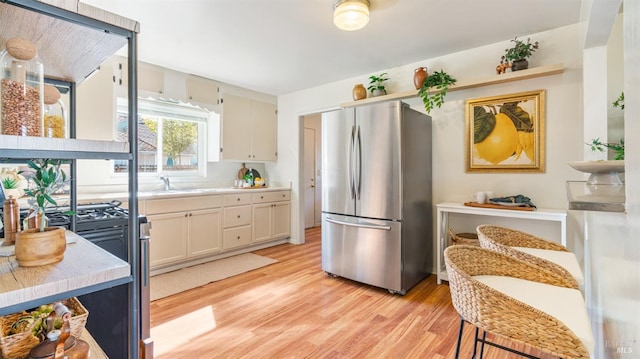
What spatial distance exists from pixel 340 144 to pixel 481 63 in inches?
63.5

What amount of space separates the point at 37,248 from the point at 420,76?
3215 millimetres

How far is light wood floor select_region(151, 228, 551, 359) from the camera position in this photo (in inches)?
76.0

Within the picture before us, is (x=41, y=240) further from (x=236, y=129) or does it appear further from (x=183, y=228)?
(x=236, y=129)

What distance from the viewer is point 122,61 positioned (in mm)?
3189

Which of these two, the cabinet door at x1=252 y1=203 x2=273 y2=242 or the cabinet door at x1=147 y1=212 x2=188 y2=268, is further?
the cabinet door at x1=252 y1=203 x2=273 y2=242

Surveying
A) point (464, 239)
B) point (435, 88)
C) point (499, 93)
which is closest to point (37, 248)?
point (464, 239)

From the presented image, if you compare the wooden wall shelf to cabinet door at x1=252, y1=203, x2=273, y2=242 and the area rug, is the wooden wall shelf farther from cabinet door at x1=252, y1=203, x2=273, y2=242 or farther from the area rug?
the area rug

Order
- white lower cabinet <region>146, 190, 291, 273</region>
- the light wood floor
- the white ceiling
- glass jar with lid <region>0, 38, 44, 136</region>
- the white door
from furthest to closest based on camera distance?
the white door < white lower cabinet <region>146, 190, 291, 273</region> < the white ceiling < the light wood floor < glass jar with lid <region>0, 38, 44, 136</region>

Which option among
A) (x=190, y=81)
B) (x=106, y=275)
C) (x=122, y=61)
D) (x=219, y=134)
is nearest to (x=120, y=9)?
(x=122, y=61)

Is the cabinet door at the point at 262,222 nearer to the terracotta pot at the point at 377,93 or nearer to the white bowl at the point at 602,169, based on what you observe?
the terracotta pot at the point at 377,93

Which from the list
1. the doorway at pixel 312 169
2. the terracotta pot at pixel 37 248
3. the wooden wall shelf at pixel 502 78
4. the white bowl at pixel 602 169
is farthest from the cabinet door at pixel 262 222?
the white bowl at pixel 602 169

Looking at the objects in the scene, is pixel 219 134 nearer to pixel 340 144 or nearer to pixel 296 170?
pixel 296 170

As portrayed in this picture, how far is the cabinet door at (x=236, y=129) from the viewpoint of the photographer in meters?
4.17

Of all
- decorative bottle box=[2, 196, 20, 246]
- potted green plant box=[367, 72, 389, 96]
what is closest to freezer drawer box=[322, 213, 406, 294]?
potted green plant box=[367, 72, 389, 96]
